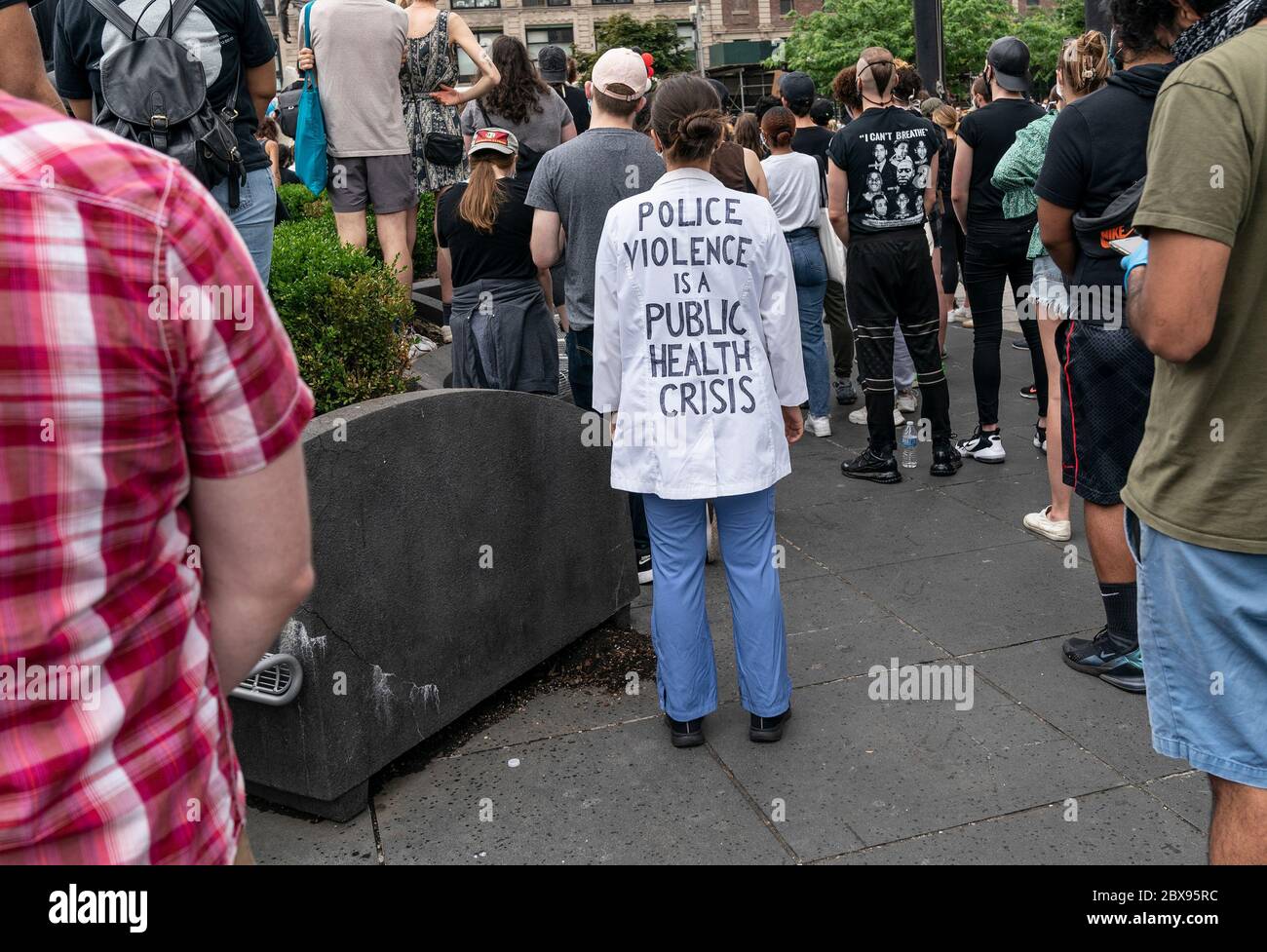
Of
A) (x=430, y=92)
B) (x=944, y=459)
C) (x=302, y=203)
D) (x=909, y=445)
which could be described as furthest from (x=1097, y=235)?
(x=302, y=203)

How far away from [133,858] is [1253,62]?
7.19ft

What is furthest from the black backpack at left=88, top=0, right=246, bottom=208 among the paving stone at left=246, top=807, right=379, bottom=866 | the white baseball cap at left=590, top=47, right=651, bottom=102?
the paving stone at left=246, top=807, right=379, bottom=866

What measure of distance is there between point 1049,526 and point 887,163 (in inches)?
85.5

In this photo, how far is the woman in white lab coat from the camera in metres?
3.84

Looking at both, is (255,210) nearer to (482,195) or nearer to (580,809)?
(482,195)

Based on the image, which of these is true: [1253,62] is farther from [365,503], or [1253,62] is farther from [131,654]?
[365,503]

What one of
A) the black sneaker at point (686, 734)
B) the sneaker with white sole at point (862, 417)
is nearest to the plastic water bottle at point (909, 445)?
the sneaker with white sole at point (862, 417)

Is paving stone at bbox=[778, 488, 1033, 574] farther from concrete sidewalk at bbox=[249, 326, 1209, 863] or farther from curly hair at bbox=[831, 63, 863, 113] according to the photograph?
curly hair at bbox=[831, 63, 863, 113]

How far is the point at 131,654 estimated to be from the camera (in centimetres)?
134

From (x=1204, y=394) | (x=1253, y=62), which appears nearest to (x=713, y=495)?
(x=1204, y=394)

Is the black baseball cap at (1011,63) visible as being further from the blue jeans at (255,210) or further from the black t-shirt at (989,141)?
the blue jeans at (255,210)

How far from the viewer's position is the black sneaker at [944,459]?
6895mm

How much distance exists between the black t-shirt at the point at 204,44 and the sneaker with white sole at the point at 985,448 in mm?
4331

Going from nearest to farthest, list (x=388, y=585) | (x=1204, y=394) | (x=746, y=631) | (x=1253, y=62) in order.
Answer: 1. (x=1253, y=62)
2. (x=1204, y=394)
3. (x=388, y=585)
4. (x=746, y=631)
